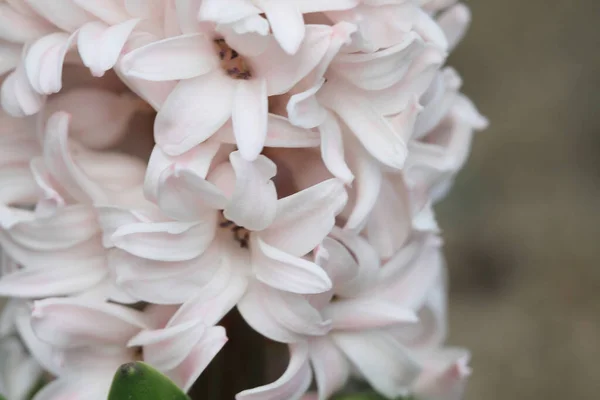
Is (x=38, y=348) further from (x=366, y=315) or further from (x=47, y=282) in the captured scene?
(x=366, y=315)

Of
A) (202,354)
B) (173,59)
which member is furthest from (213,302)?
(173,59)

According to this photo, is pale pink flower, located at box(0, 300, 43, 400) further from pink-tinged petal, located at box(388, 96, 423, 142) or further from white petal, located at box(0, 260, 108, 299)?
pink-tinged petal, located at box(388, 96, 423, 142)

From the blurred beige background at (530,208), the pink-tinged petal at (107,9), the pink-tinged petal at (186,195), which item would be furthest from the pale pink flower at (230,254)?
the blurred beige background at (530,208)

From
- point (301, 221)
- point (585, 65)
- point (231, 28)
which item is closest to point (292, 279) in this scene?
point (301, 221)

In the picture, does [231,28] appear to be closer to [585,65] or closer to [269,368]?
[269,368]

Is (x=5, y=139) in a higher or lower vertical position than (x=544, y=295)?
higher

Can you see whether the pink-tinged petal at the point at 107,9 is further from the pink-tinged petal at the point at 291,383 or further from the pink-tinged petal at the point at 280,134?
the pink-tinged petal at the point at 291,383
